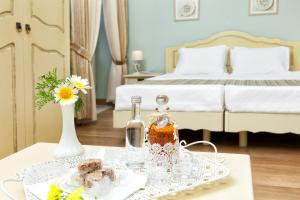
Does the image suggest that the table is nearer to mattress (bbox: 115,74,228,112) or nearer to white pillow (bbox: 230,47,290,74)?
mattress (bbox: 115,74,228,112)

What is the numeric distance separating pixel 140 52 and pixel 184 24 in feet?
2.42

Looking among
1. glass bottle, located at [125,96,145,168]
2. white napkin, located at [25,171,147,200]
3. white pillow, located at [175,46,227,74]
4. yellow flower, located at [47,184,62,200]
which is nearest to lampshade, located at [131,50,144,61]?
white pillow, located at [175,46,227,74]

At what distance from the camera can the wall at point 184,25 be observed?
440 centimetres

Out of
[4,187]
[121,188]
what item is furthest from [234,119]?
[4,187]

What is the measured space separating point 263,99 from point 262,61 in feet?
4.66

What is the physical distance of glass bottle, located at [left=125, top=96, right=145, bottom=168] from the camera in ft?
3.70

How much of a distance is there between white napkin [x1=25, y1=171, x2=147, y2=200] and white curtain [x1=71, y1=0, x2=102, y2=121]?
2.83 m

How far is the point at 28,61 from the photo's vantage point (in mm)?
2461

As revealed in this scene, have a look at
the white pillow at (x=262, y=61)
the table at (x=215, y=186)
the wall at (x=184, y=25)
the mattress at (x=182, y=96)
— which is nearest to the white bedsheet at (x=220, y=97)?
the mattress at (x=182, y=96)

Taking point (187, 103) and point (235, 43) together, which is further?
point (235, 43)

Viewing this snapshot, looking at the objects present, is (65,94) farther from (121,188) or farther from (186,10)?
(186,10)

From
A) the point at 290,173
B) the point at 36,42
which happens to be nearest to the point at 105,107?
the point at 36,42

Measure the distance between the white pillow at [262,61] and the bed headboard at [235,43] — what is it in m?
0.25

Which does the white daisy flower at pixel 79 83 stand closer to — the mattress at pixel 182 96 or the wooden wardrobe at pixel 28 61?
the wooden wardrobe at pixel 28 61
